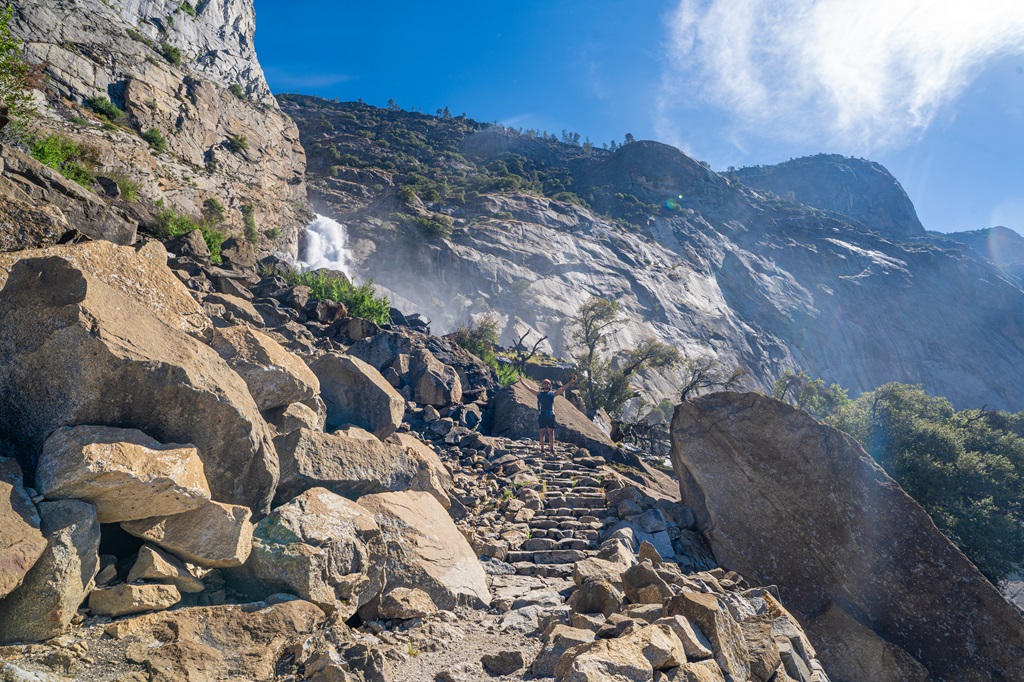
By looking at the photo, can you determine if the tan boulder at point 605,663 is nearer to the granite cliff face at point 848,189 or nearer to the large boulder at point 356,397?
the large boulder at point 356,397

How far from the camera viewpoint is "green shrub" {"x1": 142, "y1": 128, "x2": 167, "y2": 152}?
3119cm

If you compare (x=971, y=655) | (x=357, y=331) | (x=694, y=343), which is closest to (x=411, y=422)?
(x=357, y=331)

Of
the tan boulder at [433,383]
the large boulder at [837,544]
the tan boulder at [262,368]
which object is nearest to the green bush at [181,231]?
the tan boulder at [433,383]

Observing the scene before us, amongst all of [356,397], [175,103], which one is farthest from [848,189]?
[356,397]

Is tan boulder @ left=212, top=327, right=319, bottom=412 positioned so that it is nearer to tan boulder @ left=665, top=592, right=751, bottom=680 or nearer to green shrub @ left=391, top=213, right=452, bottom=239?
tan boulder @ left=665, top=592, right=751, bottom=680

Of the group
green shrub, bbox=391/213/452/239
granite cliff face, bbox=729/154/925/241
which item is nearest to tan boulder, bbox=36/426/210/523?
green shrub, bbox=391/213/452/239

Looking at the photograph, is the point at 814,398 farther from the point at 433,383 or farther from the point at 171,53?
the point at 171,53

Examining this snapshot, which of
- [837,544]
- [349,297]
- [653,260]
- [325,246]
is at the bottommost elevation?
[837,544]

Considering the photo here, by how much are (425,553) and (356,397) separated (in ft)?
8.89

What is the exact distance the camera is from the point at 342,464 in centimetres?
527

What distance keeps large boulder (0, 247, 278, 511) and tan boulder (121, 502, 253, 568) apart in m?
0.36

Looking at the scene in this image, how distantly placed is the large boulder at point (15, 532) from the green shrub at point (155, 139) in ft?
115

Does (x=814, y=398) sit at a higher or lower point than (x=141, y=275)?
higher

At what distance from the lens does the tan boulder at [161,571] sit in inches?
128
